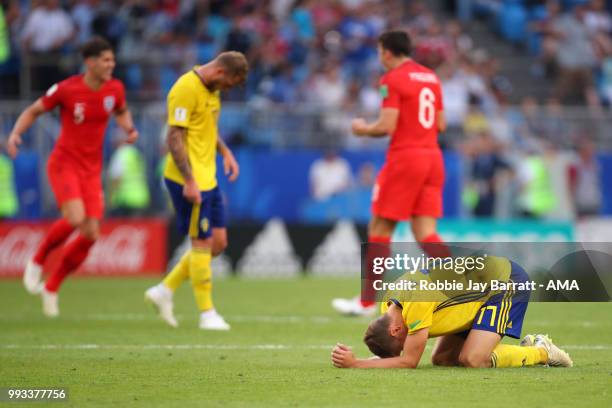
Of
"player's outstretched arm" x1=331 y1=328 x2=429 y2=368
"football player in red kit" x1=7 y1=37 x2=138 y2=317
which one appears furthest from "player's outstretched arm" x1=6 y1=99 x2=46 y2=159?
"player's outstretched arm" x1=331 y1=328 x2=429 y2=368

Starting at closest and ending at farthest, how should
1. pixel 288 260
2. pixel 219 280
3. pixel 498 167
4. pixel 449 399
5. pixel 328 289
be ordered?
1. pixel 449 399
2. pixel 328 289
3. pixel 219 280
4. pixel 288 260
5. pixel 498 167

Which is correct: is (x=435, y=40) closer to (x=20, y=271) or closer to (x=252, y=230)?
(x=252, y=230)

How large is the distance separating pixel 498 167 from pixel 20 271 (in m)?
8.23

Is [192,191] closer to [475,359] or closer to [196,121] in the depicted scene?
[196,121]

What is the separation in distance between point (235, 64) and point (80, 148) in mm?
2592

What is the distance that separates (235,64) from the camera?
33.2ft

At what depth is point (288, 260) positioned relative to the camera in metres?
19.3

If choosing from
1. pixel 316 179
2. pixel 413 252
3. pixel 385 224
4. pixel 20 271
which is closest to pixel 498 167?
pixel 316 179

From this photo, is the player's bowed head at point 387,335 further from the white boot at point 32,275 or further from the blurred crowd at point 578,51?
the blurred crowd at point 578,51

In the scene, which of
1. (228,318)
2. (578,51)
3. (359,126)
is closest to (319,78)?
(578,51)

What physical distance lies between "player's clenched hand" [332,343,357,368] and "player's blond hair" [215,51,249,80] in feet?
10.9

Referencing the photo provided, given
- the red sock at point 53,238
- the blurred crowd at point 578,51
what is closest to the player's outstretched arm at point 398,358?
the red sock at point 53,238

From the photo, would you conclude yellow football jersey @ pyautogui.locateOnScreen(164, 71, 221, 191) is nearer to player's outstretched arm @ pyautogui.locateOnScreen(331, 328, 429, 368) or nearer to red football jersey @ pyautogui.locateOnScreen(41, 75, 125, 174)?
red football jersey @ pyautogui.locateOnScreen(41, 75, 125, 174)

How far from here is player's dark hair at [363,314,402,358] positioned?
24.2 feet
